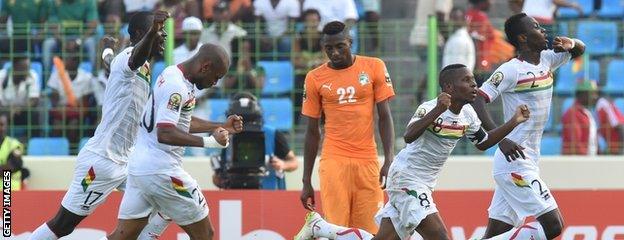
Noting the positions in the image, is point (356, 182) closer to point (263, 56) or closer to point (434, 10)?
point (263, 56)

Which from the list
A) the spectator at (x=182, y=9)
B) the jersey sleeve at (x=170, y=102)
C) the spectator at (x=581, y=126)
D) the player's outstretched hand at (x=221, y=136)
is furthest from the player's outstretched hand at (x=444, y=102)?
the spectator at (x=182, y=9)

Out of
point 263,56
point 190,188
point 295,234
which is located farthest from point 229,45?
point 190,188

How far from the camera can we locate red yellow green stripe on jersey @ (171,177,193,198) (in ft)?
37.6

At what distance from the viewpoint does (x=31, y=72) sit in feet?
57.7

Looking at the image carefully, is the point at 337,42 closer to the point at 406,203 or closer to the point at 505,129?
the point at 406,203

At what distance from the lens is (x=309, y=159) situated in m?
13.1

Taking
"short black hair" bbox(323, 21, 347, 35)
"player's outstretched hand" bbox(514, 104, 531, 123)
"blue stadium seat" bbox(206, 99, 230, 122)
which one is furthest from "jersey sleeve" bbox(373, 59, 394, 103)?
"blue stadium seat" bbox(206, 99, 230, 122)

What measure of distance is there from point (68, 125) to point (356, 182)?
18.4ft

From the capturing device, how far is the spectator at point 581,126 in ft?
58.5

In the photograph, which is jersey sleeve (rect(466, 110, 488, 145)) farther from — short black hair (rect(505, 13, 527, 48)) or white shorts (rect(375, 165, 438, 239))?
short black hair (rect(505, 13, 527, 48))

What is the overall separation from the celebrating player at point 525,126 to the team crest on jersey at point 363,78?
0.98m

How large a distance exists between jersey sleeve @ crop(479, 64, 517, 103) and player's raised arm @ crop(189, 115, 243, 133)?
222 centimetres

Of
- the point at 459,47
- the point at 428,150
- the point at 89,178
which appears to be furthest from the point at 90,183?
the point at 459,47

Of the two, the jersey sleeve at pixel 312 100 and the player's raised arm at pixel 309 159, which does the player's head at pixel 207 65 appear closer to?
the jersey sleeve at pixel 312 100
